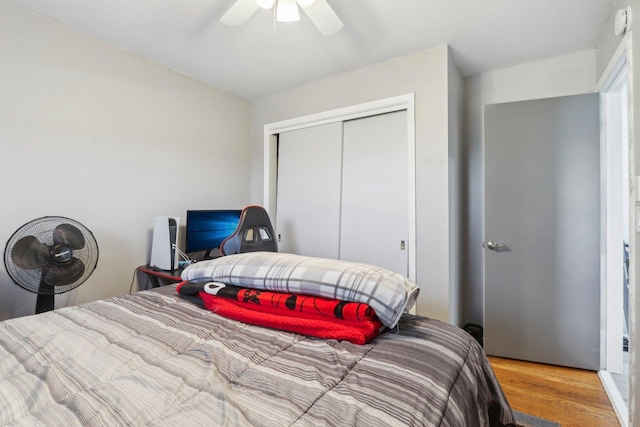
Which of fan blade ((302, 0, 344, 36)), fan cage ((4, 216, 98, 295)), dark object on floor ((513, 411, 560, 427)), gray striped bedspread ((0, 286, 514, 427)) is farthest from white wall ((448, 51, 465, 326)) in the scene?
fan cage ((4, 216, 98, 295))

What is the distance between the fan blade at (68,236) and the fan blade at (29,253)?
0.07 m

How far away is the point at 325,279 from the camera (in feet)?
3.35

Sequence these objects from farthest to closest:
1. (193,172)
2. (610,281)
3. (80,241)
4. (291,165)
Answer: (291,165) < (193,172) < (610,281) < (80,241)

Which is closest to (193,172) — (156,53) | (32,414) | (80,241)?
(156,53)

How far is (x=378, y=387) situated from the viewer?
0.68 meters

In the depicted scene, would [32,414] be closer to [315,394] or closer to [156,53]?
[315,394]

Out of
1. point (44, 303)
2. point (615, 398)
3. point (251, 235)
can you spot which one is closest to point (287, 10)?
point (251, 235)

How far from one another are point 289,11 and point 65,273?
1864 mm

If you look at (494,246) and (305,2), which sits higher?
(305,2)

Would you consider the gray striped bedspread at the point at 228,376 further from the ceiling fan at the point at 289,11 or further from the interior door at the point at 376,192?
the ceiling fan at the point at 289,11

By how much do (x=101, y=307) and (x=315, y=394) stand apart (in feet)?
3.50

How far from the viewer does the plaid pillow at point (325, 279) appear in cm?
94

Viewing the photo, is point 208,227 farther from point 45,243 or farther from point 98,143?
point 45,243

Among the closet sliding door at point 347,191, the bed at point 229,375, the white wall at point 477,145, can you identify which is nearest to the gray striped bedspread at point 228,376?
the bed at point 229,375
